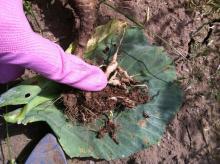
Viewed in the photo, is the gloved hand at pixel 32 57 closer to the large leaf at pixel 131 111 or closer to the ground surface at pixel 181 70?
the large leaf at pixel 131 111

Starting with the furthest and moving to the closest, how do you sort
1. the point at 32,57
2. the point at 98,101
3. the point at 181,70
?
the point at 181,70, the point at 98,101, the point at 32,57

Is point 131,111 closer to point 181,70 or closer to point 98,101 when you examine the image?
point 98,101

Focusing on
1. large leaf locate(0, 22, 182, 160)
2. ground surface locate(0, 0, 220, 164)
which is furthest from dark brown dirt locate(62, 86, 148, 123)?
ground surface locate(0, 0, 220, 164)

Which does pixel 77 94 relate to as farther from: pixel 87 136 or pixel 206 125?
pixel 206 125

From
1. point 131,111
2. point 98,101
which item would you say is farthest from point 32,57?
point 131,111

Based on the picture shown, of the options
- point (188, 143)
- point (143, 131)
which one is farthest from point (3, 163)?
point (188, 143)

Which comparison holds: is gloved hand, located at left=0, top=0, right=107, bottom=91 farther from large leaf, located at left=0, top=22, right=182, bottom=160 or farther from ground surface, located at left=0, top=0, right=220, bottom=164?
ground surface, located at left=0, top=0, right=220, bottom=164

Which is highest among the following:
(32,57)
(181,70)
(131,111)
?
(32,57)
